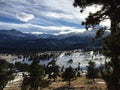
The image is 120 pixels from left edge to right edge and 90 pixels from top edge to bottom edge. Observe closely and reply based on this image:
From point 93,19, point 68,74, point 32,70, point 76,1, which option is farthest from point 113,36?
point 68,74

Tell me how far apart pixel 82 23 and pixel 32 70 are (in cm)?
4163

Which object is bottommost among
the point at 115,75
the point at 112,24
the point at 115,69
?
the point at 115,75

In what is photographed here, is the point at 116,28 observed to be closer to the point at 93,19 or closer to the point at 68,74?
the point at 93,19

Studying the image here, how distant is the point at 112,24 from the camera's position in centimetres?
2334

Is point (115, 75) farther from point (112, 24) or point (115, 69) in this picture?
point (112, 24)

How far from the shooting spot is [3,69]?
208ft

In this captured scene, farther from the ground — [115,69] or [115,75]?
[115,69]

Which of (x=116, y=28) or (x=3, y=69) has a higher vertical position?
(x=116, y=28)

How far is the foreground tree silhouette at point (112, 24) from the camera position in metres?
21.2

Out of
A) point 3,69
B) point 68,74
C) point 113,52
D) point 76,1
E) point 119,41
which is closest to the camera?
point 119,41

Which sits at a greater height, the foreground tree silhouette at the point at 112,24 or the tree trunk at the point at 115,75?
the foreground tree silhouette at the point at 112,24

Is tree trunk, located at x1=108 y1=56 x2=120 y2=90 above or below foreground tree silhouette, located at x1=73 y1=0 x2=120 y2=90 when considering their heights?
below

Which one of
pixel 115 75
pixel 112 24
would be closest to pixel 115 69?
pixel 115 75

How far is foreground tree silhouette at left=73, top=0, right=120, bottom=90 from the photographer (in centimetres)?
2120
